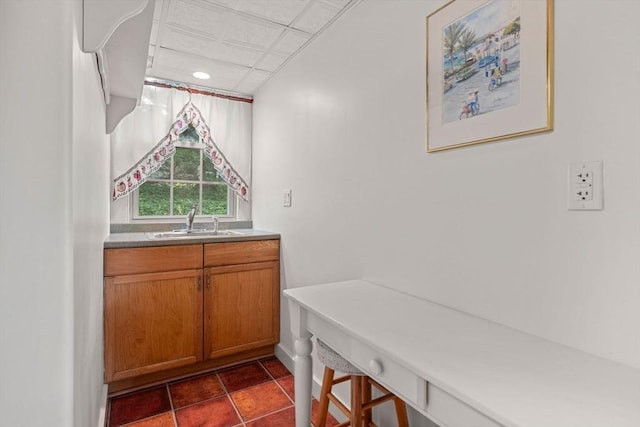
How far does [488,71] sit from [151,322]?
2.23m

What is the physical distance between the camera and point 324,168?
1.96 metres

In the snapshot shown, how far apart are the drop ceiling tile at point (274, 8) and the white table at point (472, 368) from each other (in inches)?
56.8

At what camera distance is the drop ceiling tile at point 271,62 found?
226cm

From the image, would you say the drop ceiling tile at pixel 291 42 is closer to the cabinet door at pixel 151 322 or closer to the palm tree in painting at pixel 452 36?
the palm tree in painting at pixel 452 36

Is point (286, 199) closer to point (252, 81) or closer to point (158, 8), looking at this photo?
point (252, 81)

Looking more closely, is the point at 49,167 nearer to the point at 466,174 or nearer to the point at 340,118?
the point at 466,174

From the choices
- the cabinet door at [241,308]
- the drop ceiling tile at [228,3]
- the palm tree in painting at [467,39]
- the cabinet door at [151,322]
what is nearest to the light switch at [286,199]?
the cabinet door at [241,308]

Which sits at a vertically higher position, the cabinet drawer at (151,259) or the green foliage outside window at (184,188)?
the green foliage outside window at (184,188)

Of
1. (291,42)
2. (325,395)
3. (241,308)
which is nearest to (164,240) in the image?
(241,308)

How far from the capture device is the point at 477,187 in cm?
112

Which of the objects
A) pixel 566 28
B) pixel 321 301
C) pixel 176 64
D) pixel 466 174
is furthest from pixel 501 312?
pixel 176 64

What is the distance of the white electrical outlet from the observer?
831mm

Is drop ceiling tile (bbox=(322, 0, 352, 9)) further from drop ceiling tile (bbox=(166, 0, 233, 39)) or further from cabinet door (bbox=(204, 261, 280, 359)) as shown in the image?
cabinet door (bbox=(204, 261, 280, 359))

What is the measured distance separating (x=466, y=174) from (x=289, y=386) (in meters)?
1.75
